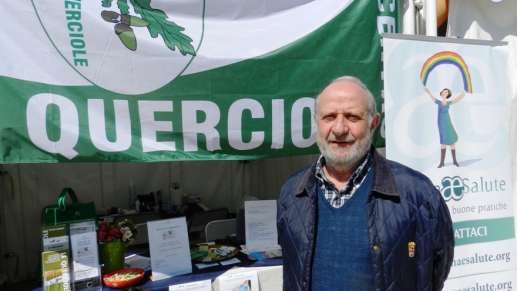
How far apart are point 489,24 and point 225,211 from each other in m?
3.37

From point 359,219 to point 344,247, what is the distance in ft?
0.35

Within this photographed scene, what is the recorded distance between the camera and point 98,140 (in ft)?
5.36

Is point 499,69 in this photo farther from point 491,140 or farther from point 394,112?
point 394,112

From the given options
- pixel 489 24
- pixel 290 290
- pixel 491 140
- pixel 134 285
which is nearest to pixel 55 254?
pixel 134 285

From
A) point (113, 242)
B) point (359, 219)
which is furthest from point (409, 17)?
point (113, 242)

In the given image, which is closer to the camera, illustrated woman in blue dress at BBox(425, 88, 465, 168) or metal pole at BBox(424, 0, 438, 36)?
illustrated woman in blue dress at BBox(425, 88, 465, 168)

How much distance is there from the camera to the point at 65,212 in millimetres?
1690

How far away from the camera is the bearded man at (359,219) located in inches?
45.8

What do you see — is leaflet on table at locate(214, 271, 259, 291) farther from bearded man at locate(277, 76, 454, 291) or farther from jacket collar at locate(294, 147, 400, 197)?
jacket collar at locate(294, 147, 400, 197)

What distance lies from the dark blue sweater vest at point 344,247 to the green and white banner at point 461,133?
2.76ft

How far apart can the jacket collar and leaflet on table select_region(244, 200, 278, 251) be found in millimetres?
807

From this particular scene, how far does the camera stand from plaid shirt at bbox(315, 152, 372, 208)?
4.10 feet

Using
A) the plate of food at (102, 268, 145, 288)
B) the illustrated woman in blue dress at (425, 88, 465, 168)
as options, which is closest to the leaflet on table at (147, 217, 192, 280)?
the plate of food at (102, 268, 145, 288)

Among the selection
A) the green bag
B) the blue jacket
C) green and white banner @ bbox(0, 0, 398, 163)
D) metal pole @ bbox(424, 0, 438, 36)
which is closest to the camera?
the blue jacket
